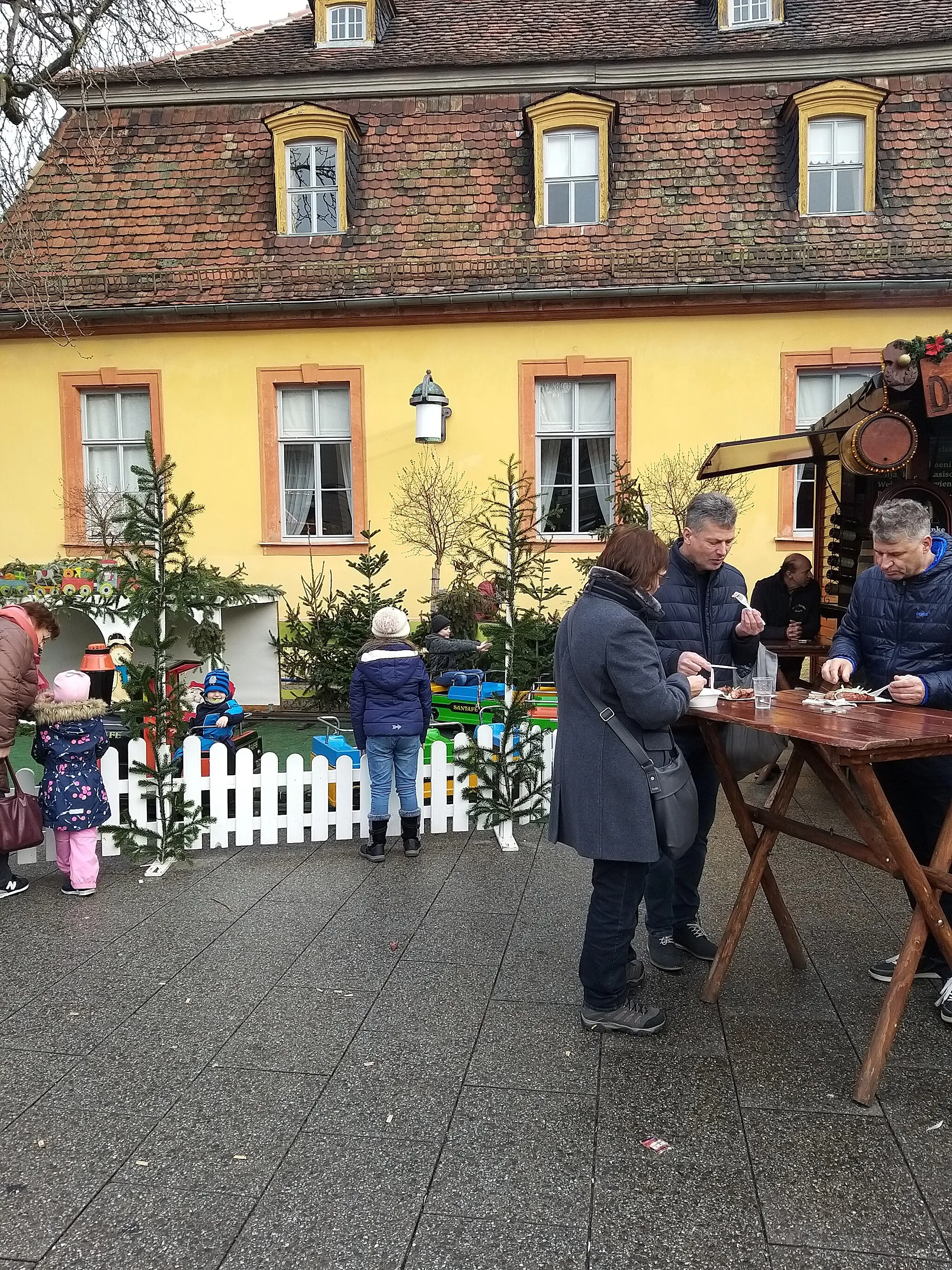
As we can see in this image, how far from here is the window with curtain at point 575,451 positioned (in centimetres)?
1271

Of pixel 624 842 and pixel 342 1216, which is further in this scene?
pixel 624 842

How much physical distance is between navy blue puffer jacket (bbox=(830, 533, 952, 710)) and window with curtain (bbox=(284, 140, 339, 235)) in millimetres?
10585

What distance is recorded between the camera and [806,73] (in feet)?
41.9

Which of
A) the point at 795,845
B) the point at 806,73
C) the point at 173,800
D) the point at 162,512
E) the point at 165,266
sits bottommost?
the point at 795,845

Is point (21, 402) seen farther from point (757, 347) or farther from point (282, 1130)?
point (282, 1130)

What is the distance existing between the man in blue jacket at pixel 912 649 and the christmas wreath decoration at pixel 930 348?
2.28 m

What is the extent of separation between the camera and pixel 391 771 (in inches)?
238

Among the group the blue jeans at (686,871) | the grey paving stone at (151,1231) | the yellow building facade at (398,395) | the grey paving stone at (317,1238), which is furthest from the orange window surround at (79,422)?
the grey paving stone at (317,1238)

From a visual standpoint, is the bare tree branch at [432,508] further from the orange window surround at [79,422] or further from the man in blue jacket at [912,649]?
the man in blue jacket at [912,649]

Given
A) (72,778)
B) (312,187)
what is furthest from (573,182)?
(72,778)

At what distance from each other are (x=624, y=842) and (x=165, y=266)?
1153 centimetres

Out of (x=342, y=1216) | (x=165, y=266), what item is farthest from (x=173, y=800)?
(x=165, y=266)

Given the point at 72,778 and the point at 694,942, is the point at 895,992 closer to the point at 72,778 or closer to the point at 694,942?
the point at 694,942

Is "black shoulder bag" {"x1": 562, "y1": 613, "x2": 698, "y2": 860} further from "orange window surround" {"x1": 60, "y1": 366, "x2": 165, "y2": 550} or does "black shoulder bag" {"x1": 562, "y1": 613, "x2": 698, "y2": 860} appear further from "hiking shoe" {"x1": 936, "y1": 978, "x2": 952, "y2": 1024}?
"orange window surround" {"x1": 60, "y1": 366, "x2": 165, "y2": 550}
